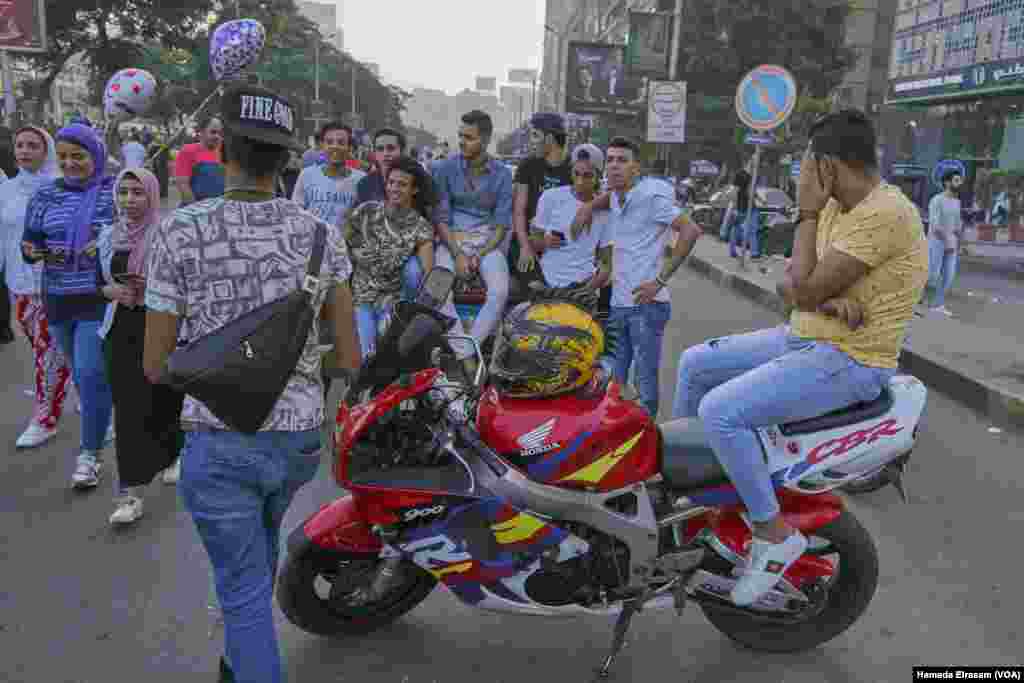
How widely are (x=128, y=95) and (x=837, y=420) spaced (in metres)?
5.45

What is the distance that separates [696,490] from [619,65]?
114ft

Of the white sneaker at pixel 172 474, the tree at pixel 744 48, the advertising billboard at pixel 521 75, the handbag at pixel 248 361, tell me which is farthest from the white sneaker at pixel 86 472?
the advertising billboard at pixel 521 75

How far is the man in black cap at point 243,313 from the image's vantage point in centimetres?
208

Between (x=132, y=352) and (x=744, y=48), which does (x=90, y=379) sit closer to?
(x=132, y=352)

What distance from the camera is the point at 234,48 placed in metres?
5.82

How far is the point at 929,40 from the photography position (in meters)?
33.4

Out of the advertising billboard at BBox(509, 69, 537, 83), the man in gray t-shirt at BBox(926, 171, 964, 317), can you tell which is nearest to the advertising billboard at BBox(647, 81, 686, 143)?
the man in gray t-shirt at BBox(926, 171, 964, 317)

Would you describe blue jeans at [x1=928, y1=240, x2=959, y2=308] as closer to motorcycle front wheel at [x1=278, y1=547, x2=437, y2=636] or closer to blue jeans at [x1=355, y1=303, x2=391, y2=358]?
blue jeans at [x1=355, y1=303, x2=391, y2=358]

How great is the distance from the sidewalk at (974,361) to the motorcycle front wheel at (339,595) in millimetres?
3962

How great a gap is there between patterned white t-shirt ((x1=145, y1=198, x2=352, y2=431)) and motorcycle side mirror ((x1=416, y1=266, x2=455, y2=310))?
35 cm

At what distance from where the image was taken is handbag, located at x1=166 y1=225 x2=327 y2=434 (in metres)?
2.02

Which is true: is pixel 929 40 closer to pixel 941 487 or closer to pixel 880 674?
pixel 941 487

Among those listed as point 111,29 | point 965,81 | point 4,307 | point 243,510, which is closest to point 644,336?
point 243,510

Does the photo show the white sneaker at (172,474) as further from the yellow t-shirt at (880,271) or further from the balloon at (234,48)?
the yellow t-shirt at (880,271)
